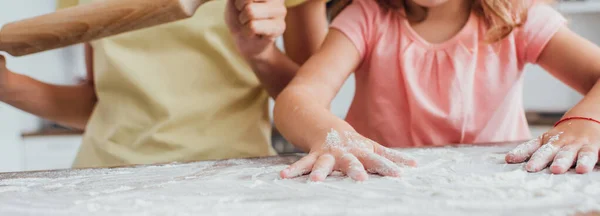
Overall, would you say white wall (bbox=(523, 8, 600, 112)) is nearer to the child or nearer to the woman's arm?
the child

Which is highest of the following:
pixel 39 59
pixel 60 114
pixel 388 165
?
pixel 388 165

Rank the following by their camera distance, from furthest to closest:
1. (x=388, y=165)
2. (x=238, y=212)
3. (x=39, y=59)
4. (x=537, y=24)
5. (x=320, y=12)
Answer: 1. (x=39, y=59)
2. (x=320, y=12)
3. (x=537, y=24)
4. (x=388, y=165)
5. (x=238, y=212)

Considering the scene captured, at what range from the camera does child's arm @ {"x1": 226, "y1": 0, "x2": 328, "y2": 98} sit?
80 cm

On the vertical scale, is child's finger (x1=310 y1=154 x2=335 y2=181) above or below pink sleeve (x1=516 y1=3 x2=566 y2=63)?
below

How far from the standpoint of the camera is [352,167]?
0.57 metres

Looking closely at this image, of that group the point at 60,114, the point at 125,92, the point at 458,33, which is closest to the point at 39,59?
the point at 60,114

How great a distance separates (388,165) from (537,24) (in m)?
0.47

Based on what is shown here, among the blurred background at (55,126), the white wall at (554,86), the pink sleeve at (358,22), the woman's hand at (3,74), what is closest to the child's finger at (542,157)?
the pink sleeve at (358,22)

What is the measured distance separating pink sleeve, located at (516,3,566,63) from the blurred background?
1354mm

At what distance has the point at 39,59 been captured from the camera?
2479 millimetres

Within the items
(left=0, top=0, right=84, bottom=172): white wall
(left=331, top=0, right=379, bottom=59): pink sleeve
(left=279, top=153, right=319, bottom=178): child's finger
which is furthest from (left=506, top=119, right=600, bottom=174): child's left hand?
(left=0, top=0, right=84, bottom=172): white wall

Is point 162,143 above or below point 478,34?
below

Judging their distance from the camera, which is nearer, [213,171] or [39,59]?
[213,171]

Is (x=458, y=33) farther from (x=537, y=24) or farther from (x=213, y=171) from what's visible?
(x=213, y=171)
